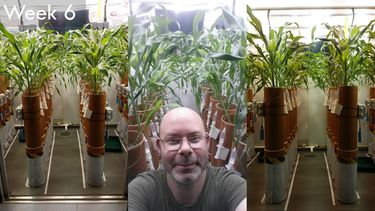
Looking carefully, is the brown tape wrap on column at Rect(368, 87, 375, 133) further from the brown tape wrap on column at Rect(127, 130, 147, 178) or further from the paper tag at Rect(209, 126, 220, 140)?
the brown tape wrap on column at Rect(127, 130, 147, 178)

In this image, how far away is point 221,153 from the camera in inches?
102

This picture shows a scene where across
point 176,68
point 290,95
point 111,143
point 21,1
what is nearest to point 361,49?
point 290,95

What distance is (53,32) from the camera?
11.3ft

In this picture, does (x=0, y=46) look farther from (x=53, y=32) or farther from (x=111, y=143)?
(x=111, y=143)

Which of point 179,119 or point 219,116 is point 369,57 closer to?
point 219,116

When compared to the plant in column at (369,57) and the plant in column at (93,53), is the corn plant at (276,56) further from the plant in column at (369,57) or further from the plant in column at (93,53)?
the plant in column at (93,53)

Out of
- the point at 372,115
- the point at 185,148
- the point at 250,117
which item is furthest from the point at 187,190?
the point at 372,115

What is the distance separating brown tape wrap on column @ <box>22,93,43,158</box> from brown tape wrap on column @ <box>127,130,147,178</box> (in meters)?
1.23

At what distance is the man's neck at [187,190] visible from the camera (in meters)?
2.60

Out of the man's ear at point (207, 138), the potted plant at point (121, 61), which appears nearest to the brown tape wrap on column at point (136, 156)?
the man's ear at point (207, 138)

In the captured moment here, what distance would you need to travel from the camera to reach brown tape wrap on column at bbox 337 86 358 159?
322 centimetres

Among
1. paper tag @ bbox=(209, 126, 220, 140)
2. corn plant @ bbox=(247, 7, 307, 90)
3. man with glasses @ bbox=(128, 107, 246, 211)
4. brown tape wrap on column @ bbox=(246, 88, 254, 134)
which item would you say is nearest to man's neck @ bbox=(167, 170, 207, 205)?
man with glasses @ bbox=(128, 107, 246, 211)

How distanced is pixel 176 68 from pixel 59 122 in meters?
1.43

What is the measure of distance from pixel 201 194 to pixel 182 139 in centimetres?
36
